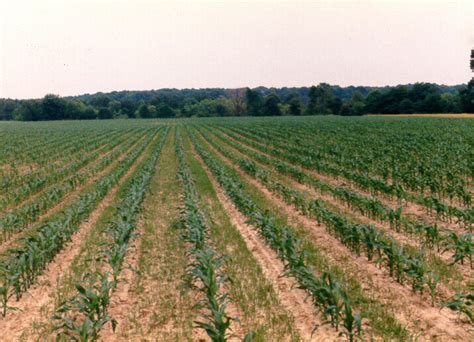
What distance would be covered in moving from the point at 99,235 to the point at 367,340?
26.1 ft

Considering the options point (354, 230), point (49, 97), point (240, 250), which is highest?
point (49, 97)

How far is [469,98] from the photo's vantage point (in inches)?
3051

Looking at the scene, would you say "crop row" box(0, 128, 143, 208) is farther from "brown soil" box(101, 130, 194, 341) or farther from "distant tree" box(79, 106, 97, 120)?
"distant tree" box(79, 106, 97, 120)

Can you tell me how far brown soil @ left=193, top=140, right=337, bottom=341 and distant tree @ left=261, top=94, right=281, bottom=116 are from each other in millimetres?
114196

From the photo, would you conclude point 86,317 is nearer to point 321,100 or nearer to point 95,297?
point 95,297

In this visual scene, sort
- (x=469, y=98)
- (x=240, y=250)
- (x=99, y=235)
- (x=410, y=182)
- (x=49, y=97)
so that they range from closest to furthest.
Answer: (x=240, y=250) < (x=99, y=235) < (x=410, y=182) < (x=469, y=98) < (x=49, y=97)

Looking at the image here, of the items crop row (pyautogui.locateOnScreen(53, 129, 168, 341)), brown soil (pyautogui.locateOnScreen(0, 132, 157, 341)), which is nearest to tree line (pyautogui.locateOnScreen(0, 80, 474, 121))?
crop row (pyautogui.locateOnScreen(53, 129, 168, 341))

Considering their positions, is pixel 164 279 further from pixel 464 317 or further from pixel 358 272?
pixel 464 317

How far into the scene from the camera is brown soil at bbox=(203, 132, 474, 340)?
5609 millimetres

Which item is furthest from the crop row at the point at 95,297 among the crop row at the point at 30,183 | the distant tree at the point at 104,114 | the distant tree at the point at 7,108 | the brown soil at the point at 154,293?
the distant tree at the point at 7,108

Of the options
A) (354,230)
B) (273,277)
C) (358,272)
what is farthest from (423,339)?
(354,230)

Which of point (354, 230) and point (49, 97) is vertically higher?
point (49, 97)

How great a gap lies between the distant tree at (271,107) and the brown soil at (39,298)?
115754mm

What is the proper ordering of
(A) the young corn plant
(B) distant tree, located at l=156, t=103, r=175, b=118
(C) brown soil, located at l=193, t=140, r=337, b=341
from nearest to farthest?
(A) the young corn plant → (C) brown soil, located at l=193, t=140, r=337, b=341 → (B) distant tree, located at l=156, t=103, r=175, b=118
